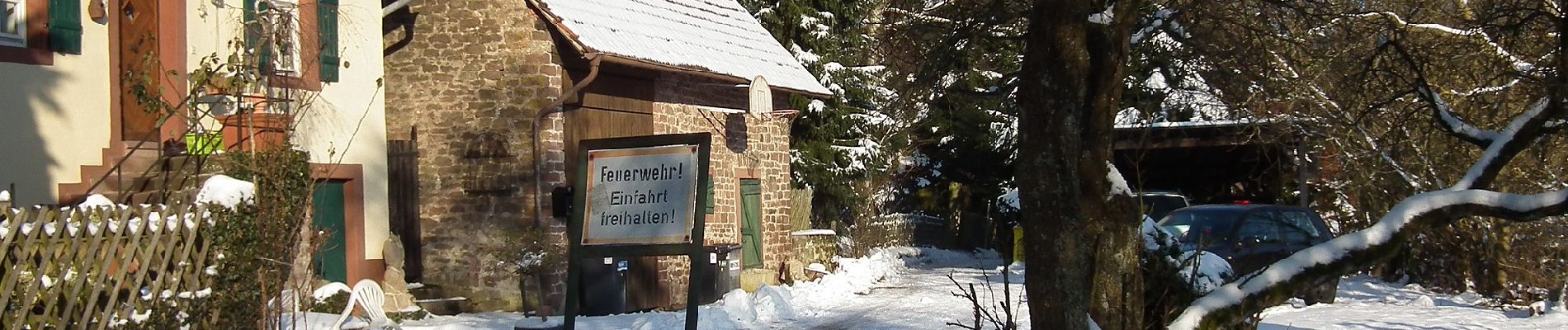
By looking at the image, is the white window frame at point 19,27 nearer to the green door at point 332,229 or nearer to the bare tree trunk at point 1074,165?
the green door at point 332,229

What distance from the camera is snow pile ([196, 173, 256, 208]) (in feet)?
33.3

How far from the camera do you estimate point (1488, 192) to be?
7594 mm

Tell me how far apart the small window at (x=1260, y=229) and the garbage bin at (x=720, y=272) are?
19.6ft

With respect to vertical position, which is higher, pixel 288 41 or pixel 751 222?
pixel 288 41

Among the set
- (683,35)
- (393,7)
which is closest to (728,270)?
(683,35)

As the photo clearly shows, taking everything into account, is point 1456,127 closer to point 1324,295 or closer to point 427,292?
point 1324,295

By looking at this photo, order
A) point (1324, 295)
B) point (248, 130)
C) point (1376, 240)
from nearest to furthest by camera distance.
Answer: point (1376, 240) < point (248, 130) < point (1324, 295)

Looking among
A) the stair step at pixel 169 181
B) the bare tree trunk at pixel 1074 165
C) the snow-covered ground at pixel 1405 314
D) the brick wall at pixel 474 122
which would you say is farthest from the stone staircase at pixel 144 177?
the snow-covered ground at pixel 1405 314

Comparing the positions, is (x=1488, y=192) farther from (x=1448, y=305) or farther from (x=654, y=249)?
(x=1448, y=305)

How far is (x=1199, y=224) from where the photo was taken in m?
16.8

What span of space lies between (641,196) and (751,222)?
1195 centimetres

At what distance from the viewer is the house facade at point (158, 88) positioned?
1154 cm

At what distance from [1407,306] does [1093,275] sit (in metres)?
10.6

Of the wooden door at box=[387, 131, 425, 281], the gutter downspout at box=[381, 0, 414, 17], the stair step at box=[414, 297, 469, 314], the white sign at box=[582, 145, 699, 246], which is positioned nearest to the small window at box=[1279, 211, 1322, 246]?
the stair step at box=[414, 297, 469, 314]
